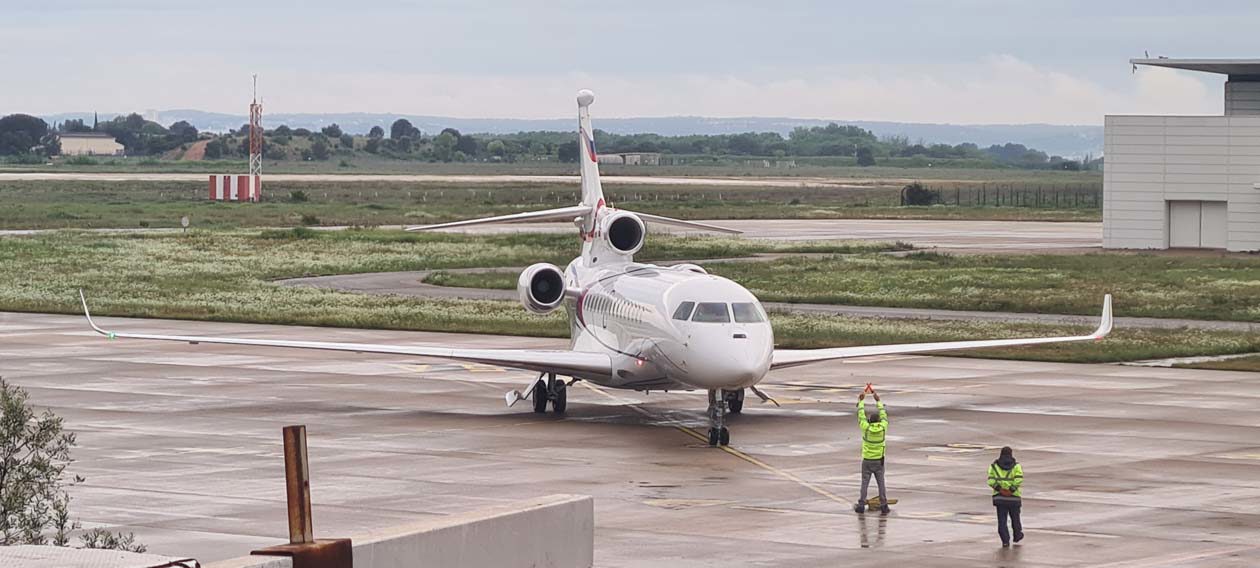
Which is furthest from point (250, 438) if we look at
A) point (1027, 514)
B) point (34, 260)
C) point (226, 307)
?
point (34, 260)

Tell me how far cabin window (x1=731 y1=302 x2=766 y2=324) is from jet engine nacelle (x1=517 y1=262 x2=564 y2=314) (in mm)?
5639

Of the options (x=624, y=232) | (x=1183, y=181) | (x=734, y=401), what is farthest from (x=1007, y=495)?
(x=1183, y=181)

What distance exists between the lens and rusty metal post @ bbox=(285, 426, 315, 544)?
1119cm

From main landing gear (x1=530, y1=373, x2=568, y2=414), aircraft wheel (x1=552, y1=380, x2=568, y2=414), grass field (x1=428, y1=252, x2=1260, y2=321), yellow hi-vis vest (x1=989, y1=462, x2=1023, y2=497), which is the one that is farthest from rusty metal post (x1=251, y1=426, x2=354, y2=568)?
grass field (x1=428, y1=252, x2=1260, y2=321)

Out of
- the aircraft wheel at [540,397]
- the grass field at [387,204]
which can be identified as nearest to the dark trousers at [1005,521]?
the aircraft wheel at [540,397]

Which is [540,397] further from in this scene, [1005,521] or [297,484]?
[297,484]

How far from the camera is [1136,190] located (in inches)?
3182

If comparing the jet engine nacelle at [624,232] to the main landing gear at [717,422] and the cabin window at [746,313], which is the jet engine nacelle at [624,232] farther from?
the main landing gear at [717,422]

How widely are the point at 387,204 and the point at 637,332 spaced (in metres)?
104

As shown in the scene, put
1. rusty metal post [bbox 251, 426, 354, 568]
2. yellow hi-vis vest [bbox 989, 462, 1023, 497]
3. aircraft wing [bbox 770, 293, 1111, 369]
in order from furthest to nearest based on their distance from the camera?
aircraft wing [bbox 770, 293, 1111, 369] → yellow hi-vis vest [bbox 989, 462, 1023, 497] → rusty metal post [bbox 251, 426, 354, 568]

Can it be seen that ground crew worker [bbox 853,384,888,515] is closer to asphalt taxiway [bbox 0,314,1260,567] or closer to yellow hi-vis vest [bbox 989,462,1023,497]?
asphalt taxiway [bbox 0,314,1260,567]

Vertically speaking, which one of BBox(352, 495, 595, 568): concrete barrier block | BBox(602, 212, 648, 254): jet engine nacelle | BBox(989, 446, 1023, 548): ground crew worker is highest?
BBox(602, 212, 648, 254): jet engine nacelle

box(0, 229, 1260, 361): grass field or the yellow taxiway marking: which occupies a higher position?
box(0, 229, 1260, 361): grass field

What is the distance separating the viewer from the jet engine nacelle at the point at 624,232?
3572 centimetres
